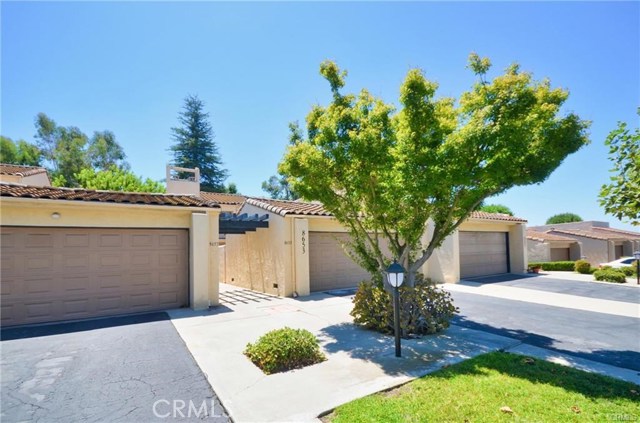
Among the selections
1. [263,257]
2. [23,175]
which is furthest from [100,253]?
[23,175]

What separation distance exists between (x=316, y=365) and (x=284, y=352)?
2.19ft

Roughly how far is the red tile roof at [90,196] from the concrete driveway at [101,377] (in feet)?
12.2

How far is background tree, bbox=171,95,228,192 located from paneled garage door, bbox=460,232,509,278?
3255 centimetres

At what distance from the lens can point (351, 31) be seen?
10281 mm

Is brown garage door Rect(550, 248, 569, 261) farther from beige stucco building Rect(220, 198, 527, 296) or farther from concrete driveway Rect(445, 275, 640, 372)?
concrete driveway Rect(445, 275, 640, 372)

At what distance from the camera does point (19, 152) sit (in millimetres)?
36500

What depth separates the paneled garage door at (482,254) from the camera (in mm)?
18458

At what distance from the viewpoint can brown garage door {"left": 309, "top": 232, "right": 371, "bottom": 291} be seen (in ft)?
46.7

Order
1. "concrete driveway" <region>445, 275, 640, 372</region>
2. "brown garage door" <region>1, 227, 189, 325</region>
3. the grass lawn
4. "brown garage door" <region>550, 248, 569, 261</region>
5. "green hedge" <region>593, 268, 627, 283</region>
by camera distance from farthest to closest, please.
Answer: "brown garage door" <region>550, 248, 569, 261</region>
"green hedge" <region>593, 268, 627, 283</region>
"brown garage door" <region>1, 227, 189, 325</region>
"concrete driveway" <region>445, 275, 640, 372</region>
the grass lawn

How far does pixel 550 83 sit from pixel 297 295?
10859mm

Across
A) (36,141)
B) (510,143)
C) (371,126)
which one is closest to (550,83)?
(510,143)

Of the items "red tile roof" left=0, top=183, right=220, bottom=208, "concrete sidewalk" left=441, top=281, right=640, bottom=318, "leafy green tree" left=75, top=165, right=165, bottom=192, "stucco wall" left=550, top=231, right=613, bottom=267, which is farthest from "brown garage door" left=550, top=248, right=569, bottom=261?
"leafy green tree" left=75, top=165, right=165, bottom=192

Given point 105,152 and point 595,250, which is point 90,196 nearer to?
point 105,152

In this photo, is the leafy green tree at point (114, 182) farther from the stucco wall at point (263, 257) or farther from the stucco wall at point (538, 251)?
the stucco wall at point (538, 251)
